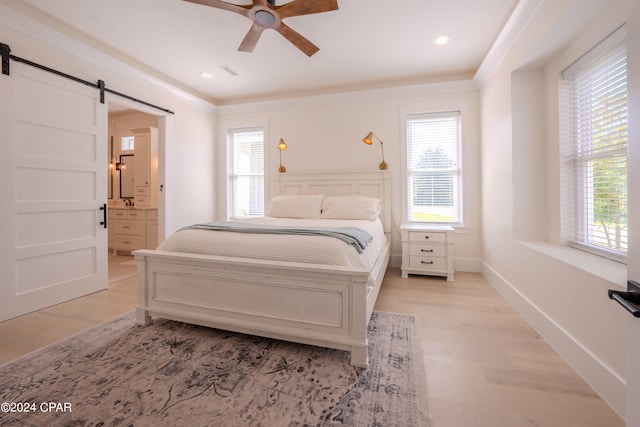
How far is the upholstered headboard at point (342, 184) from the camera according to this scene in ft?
12.5

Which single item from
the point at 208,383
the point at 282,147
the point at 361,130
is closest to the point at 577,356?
the point at 208,383

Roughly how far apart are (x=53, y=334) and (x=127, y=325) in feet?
1.55

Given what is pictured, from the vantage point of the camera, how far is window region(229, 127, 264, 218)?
4578 mm

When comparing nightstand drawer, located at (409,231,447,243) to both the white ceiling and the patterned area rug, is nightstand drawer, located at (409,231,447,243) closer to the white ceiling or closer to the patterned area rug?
the patterned area rug

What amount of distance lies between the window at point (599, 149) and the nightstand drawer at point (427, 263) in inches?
50.1

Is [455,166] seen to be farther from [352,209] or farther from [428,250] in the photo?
[352,209]

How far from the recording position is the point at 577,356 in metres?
1.55

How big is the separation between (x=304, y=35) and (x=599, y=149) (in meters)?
2.67

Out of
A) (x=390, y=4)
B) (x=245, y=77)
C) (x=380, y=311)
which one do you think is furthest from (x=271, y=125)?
(x=380, y=311)

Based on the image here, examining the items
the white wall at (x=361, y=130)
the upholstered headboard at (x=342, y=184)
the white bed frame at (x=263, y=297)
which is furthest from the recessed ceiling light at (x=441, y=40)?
the white bed frame at (x=263, y=297)

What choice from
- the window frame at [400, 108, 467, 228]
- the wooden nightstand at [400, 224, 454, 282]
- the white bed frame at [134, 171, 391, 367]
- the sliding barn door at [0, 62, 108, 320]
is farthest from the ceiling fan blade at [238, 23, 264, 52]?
the wooden nightstand at [400, 224, 454, 282]

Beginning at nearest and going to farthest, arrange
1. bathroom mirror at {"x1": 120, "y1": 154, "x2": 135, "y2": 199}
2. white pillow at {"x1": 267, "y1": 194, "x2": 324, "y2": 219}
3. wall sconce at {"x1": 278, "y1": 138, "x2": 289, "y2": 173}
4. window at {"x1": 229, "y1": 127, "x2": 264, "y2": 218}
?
white pillow at {"x1": 267, "y1": 194, "x2": 324, "y2": 219}
wall sconce at {"x1": 278, "y1": 138, "x2": 289, "y2": 173}
window at {"x1": 229, "y1": 127, "x2": 264, "y2": 218}
bathroom mirror at {"x1": 120, "y1": 154, "x2": 135, "y2": 199}

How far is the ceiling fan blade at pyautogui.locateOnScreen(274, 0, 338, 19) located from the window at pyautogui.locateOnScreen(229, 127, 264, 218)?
2.54m

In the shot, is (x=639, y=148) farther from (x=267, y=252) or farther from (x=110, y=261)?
(x=110, y=261)
